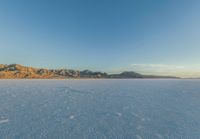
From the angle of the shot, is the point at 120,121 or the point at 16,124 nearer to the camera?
the point at 16,124

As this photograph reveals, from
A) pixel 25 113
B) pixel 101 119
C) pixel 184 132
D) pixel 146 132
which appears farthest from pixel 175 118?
pixel 25 113

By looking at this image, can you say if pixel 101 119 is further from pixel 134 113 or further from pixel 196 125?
Answer: pixel 196 125

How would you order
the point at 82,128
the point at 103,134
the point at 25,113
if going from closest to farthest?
the point at 103,134 → the point at 82,128 → the point at 25,113

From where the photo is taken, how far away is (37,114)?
43.5 feet

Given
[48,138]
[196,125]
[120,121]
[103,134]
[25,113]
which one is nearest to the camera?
[48,138]

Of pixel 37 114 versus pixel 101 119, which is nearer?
pixel 101 119

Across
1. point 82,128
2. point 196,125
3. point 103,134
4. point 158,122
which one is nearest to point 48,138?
point 82,128

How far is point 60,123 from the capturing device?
11.0 m

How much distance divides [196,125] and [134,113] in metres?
4.77

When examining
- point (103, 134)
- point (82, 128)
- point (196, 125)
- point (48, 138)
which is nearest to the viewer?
point (48, 138)

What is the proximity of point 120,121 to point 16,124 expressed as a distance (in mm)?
7327

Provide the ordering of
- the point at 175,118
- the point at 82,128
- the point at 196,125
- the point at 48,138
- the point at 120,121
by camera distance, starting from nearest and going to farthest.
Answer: the point at 48,138 < the point at 82,128 < the point at 196,125 < the point at 120,121 < the point at 175,118

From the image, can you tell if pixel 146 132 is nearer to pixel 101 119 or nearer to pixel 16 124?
pixel 101 119

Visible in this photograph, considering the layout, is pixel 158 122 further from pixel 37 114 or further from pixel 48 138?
pixel 37 114
